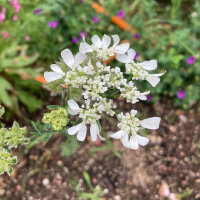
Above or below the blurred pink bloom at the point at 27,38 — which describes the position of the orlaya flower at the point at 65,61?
above

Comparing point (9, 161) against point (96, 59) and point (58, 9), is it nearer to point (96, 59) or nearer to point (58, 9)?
point (96, 59)

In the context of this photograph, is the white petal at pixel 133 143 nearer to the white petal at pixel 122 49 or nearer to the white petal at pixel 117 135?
the white petal at pixel 117 135

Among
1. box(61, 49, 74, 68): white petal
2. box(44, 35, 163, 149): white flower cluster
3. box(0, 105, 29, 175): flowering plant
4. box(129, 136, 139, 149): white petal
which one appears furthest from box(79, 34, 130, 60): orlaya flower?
box(0, 105, 29, 175): flowering plant

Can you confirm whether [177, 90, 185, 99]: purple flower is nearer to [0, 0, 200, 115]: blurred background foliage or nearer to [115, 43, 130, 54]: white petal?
[0, 0, 200, 115]: blurred background foliage

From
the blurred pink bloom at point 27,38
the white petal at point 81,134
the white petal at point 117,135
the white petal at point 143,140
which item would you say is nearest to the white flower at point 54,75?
the white petal at point 81,134

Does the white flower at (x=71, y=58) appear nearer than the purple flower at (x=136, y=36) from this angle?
Yes

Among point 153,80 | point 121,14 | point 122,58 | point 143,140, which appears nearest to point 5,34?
point 121,14

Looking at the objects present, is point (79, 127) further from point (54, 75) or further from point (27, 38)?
point (27, 38)

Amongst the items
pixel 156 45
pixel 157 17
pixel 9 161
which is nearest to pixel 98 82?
pixel 9 161
